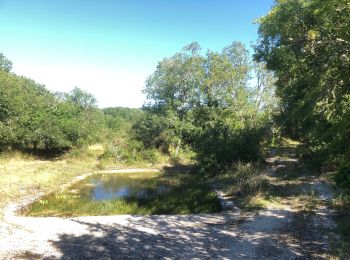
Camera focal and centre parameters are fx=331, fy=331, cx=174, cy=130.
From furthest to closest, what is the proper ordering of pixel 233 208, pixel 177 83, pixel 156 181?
pixel 177 83, pixel 156 181, pixel 233 208

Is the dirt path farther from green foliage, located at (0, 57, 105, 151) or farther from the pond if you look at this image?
green foliage, located at (0, 57, 105, 151)

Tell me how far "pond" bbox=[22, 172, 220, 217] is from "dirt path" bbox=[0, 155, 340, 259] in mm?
1833

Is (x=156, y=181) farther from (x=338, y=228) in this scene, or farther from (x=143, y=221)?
(x=338, y=228)

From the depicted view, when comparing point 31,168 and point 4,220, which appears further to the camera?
point 31,168

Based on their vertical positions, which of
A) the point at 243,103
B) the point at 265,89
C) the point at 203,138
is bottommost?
Answer: the point at 203,138

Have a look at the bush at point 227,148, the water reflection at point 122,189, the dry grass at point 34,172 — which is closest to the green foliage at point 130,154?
Result: the dry grass at point 34,172

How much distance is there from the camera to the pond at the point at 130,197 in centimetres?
1725

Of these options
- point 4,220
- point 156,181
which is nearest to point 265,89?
point 156,181

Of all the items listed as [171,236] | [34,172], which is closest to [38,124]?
[34,172]

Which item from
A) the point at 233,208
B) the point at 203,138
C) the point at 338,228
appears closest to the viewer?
the point at 338,228

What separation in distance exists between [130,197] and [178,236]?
8686 mm

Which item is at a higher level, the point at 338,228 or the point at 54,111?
the point at 54,111

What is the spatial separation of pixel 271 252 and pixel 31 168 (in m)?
22.4

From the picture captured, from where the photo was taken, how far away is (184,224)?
47.0ft
